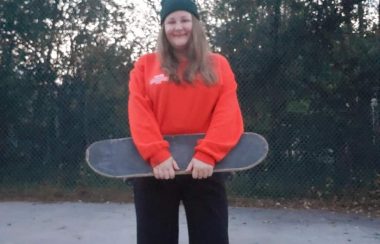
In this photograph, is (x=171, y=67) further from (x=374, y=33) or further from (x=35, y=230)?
(x=374, y=33)

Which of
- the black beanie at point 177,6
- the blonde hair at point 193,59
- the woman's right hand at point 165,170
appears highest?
the black beanie at point 177,6

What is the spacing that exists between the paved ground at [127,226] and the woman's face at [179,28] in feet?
10.2

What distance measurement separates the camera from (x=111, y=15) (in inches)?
322

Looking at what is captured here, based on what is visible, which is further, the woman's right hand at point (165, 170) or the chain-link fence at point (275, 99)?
the chain-link fence at point (275, 99)

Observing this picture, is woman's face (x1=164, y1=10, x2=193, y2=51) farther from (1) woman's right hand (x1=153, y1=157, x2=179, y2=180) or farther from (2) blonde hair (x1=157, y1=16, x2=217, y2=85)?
(1) woman's right hand (x1=153, y1=157, x2=179, y2=180)

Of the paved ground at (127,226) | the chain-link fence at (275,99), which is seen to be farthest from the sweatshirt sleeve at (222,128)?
the chain-link fence at (275,99)

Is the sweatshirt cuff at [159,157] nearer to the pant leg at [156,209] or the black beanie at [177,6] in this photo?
the pant leg at [156,209]

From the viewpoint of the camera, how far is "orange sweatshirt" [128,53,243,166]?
2496 mm

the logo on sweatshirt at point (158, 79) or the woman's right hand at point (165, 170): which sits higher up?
the logo on sweatshirt at point (158, 79)

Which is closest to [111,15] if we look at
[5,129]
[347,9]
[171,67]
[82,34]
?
[82,34]

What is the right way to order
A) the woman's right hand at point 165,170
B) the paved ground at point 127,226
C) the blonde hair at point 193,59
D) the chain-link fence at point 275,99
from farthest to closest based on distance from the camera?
the chain-link fence at point 275,99 → the paved ground at point 127,226 → the blonde hair at point 193,59 → the woman's right hand at point 165,170

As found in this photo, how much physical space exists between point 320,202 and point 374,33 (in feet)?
7.90

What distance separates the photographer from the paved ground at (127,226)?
559 cm

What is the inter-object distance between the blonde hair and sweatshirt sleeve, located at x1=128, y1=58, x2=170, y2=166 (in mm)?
143
